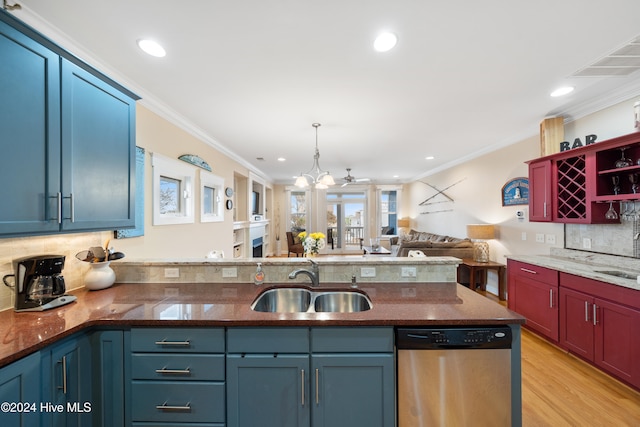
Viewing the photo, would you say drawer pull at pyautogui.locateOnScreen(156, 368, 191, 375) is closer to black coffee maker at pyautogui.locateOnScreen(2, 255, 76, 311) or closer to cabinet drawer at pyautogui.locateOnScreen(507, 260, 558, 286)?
black coffee maker at pyautogui.locateOnScreen(2, 255, 76, 311)

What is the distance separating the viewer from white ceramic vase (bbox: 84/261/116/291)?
6.12 feet

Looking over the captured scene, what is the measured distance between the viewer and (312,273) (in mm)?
1950

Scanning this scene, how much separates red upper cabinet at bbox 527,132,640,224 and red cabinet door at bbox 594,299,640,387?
0.98 metres

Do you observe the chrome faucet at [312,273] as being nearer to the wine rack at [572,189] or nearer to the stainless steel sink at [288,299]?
the stainless steel sink at [288,299]

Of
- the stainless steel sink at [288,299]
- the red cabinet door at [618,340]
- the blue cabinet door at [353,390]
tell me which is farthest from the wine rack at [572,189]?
the stainless steel sink at [288,299]

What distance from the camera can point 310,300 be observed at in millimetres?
1859

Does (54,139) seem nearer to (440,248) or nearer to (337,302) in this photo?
(337,302)

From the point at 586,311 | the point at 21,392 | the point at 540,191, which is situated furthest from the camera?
the point at 540,191

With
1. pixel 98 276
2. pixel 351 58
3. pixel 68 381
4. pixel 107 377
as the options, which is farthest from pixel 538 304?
pixel 98 276

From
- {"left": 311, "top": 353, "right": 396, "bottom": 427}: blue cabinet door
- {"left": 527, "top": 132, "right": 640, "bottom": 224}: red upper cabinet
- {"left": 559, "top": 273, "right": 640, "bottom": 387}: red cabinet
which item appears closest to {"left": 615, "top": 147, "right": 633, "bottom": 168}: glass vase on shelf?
{"left": 527, "top": 132, "right": 640, "bottom": 224}: red upper cabinet

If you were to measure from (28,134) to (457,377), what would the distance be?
255 centimetres

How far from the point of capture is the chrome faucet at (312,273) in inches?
74.5

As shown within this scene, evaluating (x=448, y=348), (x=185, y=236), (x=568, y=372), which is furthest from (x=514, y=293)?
(x=185, y=236)

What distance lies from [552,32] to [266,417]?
2988 mm
